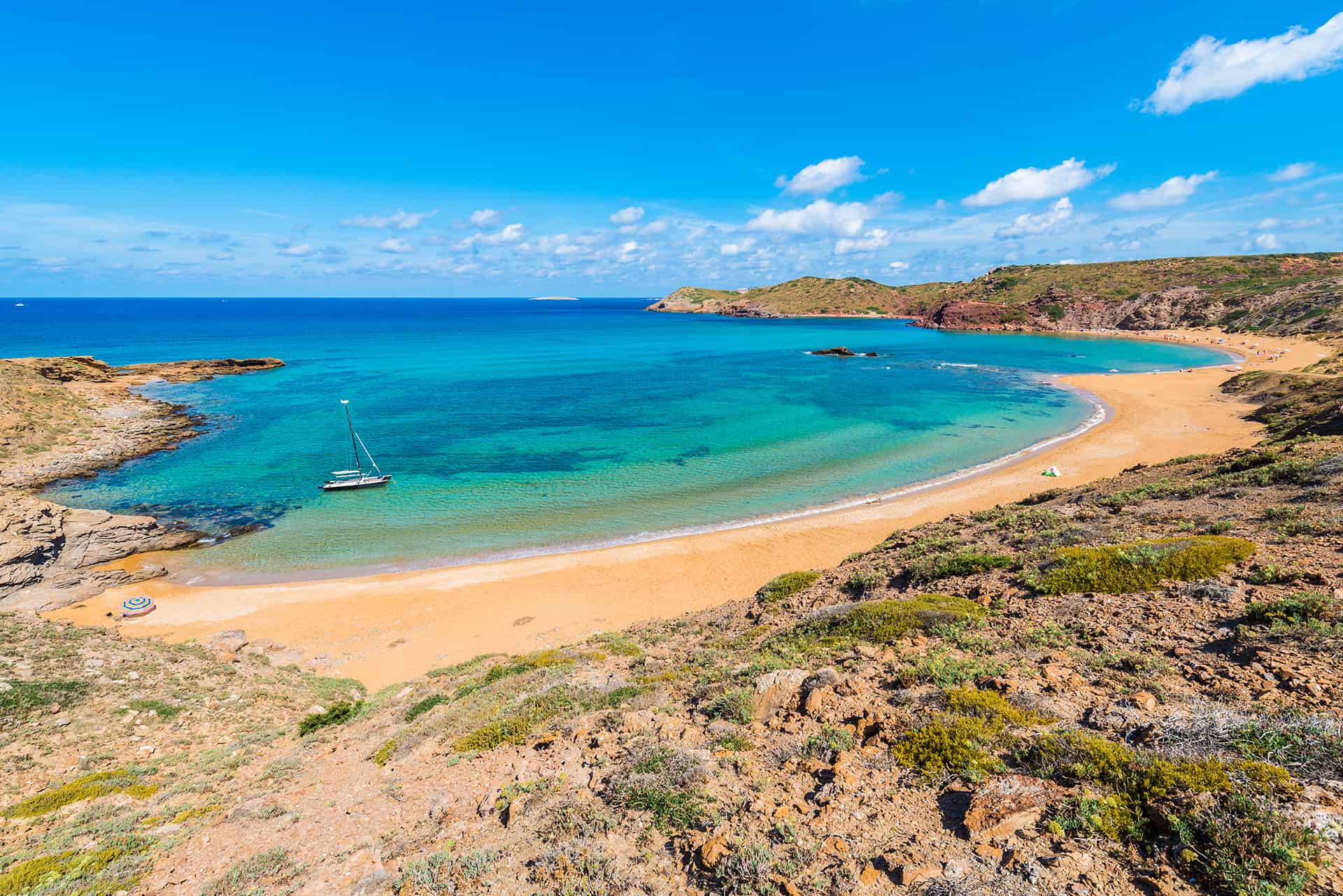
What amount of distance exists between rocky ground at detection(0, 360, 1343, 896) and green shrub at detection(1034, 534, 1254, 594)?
0.07 meters

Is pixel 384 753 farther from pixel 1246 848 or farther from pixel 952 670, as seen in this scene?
pixel 1246 848

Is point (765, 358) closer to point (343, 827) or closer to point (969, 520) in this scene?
point (969, 520)

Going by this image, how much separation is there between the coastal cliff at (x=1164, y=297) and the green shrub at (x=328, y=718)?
5492 inches

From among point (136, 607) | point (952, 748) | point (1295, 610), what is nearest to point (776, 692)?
point (952, 748)

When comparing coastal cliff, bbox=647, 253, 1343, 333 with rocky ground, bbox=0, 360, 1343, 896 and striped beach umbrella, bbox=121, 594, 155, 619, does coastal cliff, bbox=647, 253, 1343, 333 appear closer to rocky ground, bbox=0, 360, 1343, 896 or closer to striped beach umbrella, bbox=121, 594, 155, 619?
rocky ground, bbox=0, 360, 1343, 896

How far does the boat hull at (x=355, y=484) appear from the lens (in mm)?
35344

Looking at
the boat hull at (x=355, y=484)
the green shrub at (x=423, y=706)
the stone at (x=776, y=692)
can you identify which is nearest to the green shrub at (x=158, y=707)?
the green shrub at (x=423, y=706)

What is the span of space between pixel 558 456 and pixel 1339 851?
133 feet

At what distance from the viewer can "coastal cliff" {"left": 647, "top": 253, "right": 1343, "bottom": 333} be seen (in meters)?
105

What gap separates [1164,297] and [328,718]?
174646mm

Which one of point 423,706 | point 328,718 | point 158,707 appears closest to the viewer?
point 158,707

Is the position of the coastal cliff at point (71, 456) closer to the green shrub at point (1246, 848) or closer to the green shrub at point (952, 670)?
the green shrub at point (952, 670)

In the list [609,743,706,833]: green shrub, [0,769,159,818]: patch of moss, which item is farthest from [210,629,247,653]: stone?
[609,743,706,833]: green shrub

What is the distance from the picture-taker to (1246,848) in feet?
15.8
